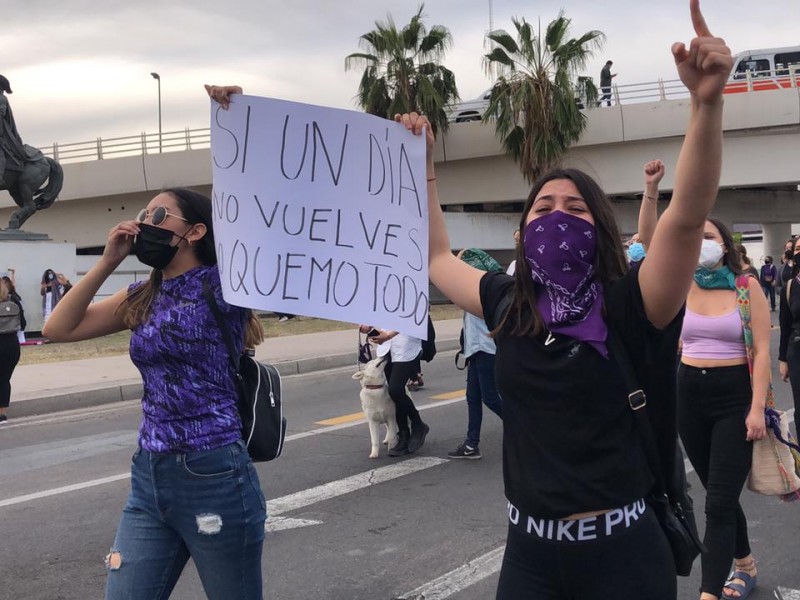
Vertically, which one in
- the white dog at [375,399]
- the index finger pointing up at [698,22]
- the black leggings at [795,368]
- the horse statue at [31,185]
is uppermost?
the horse statue at [31,185]

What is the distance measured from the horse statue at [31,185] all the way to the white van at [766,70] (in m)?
20.8

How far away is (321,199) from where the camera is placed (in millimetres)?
2869

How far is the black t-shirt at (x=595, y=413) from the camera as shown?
7.30ft

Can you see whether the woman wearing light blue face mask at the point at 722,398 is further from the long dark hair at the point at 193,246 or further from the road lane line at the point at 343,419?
the road lane line at the point at 343,419

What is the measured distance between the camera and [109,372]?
534 inches

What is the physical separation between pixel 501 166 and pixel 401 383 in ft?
81.8

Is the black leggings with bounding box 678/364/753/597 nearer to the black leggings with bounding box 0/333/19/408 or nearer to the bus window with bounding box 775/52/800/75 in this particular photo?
the black leggings with bounding box 0/333/19/408

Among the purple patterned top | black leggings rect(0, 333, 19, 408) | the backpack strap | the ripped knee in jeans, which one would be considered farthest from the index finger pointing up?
black leggings rect(0, 333, 19, 408)

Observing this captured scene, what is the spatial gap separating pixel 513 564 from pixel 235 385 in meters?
1.10

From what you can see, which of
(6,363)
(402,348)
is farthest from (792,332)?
(6,363)

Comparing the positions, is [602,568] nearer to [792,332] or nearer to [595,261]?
[595,261]

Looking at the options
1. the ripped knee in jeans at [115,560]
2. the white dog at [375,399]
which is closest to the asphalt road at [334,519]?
the white dog at [375,399]

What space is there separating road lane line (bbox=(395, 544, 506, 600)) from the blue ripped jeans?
1930 mm

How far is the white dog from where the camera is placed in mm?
7684
